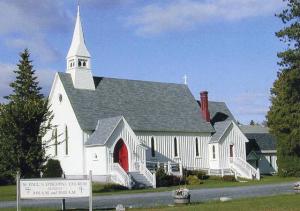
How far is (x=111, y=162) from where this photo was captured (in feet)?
155

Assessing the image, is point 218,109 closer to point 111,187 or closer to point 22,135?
point 111,187

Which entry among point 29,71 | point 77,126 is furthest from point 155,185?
point 29,71

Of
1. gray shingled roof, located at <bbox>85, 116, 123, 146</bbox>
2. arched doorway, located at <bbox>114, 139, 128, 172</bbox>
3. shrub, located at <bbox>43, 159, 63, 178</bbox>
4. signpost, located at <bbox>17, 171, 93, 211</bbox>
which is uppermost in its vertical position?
gray shingled roof, located at <bbox>85, 116, 123, 146</bbox>

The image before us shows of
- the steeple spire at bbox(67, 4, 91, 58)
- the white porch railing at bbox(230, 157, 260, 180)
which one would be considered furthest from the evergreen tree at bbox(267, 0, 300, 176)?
the steeple spire at bbox(67, 4, 91, 58)

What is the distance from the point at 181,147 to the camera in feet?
184

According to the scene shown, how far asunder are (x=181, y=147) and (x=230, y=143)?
5819 mm

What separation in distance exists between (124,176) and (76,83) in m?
12.6

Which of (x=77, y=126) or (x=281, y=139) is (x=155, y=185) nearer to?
(x=77, y=126)

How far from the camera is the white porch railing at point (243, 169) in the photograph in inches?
2169

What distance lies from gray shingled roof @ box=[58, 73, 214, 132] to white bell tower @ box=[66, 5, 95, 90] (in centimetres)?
67

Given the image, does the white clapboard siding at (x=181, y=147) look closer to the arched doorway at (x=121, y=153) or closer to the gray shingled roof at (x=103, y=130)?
the arched doorway at (x=121, y=153)

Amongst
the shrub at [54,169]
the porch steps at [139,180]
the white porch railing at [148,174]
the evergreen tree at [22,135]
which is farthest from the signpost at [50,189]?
the shrub at [54,169]

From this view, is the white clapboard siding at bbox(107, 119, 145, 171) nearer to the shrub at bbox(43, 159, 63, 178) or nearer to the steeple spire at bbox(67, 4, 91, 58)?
the shrub at bbox(43, 159, 63, 178)

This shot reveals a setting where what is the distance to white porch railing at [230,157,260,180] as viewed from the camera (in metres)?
55.1
